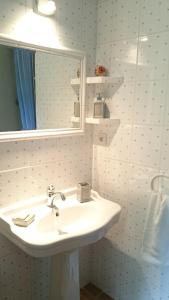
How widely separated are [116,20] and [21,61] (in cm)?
72

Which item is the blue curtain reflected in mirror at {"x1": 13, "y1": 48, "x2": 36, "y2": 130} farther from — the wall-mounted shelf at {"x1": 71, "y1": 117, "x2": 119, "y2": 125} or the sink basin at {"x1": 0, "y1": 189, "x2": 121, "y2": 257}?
the sink basin at {"x1": 0, "y1": 189, "x2": 121, "y2": 257}

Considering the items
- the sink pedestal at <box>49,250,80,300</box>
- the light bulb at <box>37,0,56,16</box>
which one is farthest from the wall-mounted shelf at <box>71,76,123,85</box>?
the sink pedestal at <box>49,250,80,300</box>

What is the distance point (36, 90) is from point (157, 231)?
1.12m

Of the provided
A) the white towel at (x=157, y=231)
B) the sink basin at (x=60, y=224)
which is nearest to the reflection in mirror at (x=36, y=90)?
the sink basin at (x=60, y=224)

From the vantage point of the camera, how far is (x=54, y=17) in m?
1.38

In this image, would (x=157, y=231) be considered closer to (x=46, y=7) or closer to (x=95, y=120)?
(x=95, y=120)

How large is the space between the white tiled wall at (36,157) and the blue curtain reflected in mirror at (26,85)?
91 mm

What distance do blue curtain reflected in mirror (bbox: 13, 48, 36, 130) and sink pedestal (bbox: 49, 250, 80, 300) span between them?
80 cm

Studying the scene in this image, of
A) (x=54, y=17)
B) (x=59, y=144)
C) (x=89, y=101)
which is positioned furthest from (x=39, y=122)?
(x=54, y=17)

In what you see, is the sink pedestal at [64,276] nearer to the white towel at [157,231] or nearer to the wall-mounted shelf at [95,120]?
the white towel at [157,231]

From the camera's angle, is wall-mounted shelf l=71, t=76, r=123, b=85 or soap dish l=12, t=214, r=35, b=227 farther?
wall-mounted shelf l=71, t=76, r=123, b=85

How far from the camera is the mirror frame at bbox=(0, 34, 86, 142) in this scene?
48.0 inches

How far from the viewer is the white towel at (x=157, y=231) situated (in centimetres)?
135

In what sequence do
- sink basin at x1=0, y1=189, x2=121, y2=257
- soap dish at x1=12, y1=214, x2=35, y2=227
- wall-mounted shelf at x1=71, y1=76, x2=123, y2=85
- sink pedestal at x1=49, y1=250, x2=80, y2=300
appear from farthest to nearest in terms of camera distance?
wall-mounted shelf at x1=71, y1=76, x2=123, y2=85
sink pedestal at x1=49, y1=250, x2=80, y2=300
soap dish at x1=12, y1=214, x2=35, y2=227
sink basin at x1=0, y1=189, x2=121, y2=257
